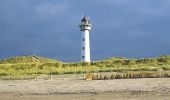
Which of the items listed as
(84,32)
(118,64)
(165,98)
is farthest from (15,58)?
(165,98)

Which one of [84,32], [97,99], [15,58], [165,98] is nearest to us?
[165,98]

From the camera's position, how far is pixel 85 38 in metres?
65.2

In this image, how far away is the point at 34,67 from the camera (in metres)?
54.4

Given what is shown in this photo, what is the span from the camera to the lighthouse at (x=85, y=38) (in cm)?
6394

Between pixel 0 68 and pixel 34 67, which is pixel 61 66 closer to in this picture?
pixel 34 67

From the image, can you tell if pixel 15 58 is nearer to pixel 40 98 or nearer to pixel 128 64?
pixel 128 64

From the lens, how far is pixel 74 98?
2106cm

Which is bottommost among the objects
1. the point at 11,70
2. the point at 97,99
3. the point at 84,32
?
the point at 97,99

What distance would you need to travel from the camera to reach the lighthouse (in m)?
63.9

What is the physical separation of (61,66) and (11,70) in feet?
20.1

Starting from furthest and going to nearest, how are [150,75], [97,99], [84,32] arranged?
[84,32]
[150,75]
[97,99]

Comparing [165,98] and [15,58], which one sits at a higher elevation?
[15,58]

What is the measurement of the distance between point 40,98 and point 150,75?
543 inches

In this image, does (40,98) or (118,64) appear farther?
(118,64)
